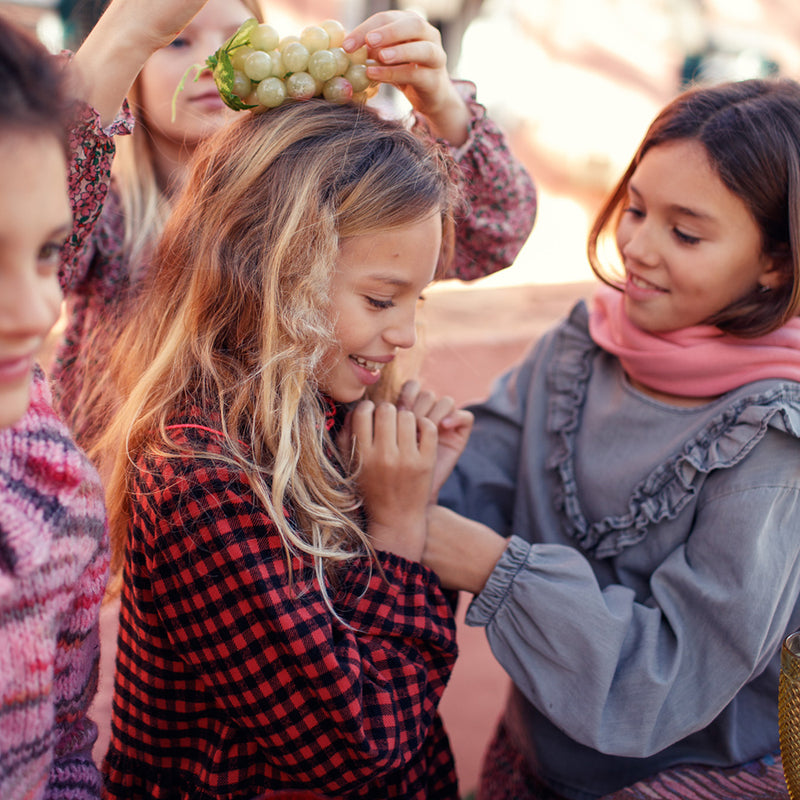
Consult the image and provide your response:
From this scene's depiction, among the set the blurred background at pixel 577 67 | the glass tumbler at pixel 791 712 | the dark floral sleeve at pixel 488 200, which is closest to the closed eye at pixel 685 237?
the dark floral sleeve at pixel 488 200

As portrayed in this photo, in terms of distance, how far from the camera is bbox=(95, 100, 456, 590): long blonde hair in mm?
1357

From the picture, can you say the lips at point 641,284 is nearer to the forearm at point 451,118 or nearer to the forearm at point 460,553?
the forearm at point 451,118

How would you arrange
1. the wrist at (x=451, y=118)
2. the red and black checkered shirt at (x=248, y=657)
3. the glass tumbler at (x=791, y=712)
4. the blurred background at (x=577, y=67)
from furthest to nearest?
the blurred background at (x=577, y=67)
the wrist at (x=451, y=118)
the red and black checkered shirt at (x=248, y=657)
the glass tumbler at (x=791, y=712)

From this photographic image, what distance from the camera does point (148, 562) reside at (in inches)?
51.4

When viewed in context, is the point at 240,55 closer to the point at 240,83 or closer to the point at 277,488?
the point at 240,83

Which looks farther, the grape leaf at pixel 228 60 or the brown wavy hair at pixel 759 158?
the brown wavy hair at pixel 759 158

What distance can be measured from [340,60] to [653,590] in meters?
1.03

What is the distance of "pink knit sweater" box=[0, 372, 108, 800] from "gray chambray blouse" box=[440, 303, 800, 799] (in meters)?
0.64

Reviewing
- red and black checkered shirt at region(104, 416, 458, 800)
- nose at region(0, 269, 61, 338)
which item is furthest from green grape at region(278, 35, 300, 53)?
nose at region(0, 269, 61, 338)

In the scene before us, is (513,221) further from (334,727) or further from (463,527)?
(334,727)

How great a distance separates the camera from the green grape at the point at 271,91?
1.41 metres

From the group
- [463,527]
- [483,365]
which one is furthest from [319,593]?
[483,365]

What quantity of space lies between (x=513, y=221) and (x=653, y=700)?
40.9 inches

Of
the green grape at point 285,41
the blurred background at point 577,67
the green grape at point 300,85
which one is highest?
the green grape at point 285,41
